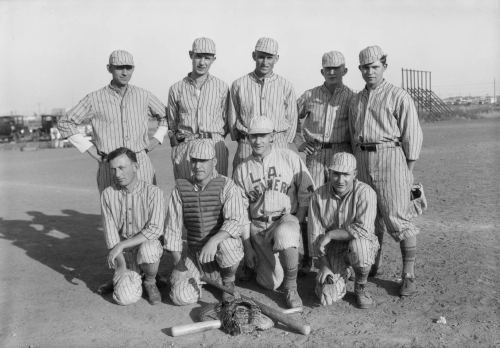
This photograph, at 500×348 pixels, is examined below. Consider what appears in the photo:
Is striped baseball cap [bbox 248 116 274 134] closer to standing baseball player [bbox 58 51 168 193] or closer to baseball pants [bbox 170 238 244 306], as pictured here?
baseball pants [bbox 170 238 244 306]

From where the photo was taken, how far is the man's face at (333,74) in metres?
Result: 5.25

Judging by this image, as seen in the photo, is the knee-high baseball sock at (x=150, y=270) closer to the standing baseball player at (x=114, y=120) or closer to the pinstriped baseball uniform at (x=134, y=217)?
the pinstriped baseball uniform at (x=134, y=217)

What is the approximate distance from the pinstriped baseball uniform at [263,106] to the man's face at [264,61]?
8 cm

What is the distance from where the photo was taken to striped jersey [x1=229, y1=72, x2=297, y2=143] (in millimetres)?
5430

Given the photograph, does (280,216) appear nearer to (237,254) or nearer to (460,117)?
(237,254)

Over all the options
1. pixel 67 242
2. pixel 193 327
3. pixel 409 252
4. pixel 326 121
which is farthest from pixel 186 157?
pixel 67 242

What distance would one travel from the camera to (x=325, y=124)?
5305mm

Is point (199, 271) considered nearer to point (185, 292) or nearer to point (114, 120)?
point (185, 292)

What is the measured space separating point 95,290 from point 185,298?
1059 millimetres

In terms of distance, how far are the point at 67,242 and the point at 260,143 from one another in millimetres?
3618

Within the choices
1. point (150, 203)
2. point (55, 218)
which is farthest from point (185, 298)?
point (55, 218)

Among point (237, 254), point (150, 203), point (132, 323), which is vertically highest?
point (150, 203)

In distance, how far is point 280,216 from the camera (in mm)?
4926

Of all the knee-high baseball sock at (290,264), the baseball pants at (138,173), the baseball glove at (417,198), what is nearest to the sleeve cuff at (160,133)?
the baseball pants at (138,173)
